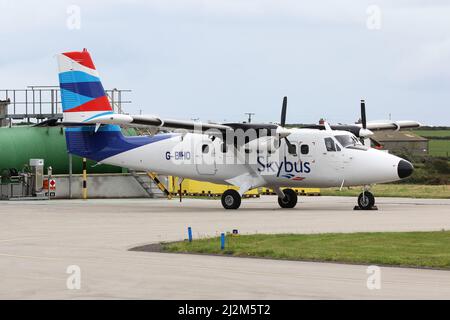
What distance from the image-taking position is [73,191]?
167 feet

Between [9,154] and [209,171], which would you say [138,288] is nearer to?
[209,171]

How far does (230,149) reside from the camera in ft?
132

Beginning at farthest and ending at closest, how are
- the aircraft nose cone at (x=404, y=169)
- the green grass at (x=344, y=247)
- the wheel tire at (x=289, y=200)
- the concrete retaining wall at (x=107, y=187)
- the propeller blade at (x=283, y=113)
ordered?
the concrete retaining wall at (x=107, y=187) → the wheel tire at (x=289, y=200) → the propeller blade at (x=283, y=113) → the aircraft nose cone at (x=404, y=169) → the green grass at (x=344, y=247)

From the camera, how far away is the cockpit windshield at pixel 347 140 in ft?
127

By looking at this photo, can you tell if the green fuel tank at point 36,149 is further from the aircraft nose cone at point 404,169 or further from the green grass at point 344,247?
the green grass at point 344,247

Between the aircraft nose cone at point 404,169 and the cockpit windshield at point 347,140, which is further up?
the cockpit windshield at point 347,140

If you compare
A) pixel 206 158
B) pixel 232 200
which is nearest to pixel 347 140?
pixel 232 200

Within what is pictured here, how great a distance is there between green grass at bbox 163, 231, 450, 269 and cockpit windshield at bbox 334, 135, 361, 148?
13.0 meters

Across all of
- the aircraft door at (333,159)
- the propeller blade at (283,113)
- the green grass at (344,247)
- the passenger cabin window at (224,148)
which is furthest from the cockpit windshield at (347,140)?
the green grass at (344,247)

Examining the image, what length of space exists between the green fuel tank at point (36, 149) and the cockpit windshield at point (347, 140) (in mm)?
17337

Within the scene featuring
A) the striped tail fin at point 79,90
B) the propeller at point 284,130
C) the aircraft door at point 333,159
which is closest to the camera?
the aircraft door at point 333,159

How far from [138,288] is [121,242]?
8.72 meters

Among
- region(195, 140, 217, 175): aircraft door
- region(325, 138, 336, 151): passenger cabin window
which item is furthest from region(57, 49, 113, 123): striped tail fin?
region(325, 138, 336, 151): passenger cabin window

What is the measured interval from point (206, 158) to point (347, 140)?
20.5ft
